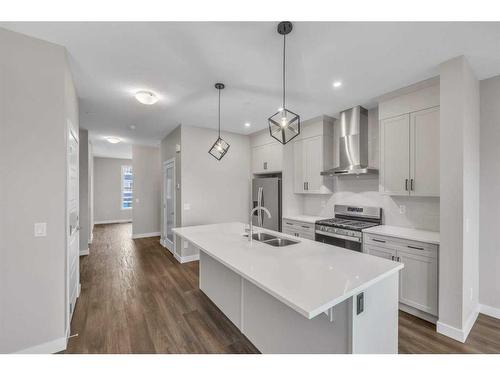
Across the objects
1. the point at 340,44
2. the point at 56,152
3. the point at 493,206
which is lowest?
the point at 493,206

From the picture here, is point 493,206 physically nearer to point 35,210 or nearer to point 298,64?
point 298,64

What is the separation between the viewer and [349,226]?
10.1ft

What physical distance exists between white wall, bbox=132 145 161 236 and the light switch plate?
4869 mm

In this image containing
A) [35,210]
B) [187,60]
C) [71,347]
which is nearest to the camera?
[35,210]

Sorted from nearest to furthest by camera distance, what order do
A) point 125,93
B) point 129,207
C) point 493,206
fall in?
point 493,206 → point 125,93 → point 129,207

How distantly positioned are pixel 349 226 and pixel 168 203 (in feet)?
13.3

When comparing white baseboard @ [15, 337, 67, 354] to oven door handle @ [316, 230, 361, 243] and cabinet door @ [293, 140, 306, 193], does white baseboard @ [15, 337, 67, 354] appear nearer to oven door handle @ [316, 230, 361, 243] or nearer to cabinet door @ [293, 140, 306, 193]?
oven door handle @ [316, 230, 361, 243]

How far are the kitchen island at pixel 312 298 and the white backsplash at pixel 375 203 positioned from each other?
5.78 feet

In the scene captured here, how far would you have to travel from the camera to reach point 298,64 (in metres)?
2.21

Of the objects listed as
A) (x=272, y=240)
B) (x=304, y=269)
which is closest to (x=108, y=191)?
(x=272, y=240)

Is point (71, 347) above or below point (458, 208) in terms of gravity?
below

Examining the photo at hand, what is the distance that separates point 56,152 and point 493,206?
14.6 ft

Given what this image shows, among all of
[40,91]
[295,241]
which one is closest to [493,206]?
[295,241]

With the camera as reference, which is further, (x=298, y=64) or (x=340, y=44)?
(x=298, y=64)
